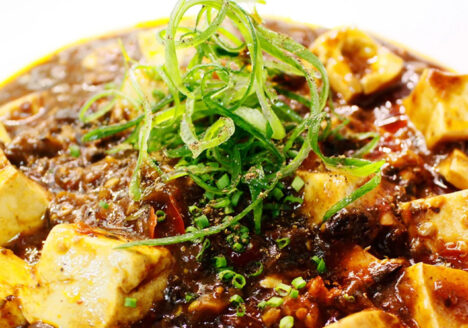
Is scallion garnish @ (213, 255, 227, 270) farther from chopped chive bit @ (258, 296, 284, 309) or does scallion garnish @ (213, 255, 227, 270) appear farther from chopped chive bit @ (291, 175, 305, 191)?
chopped chive bit @ (291, 175, 305, 191)

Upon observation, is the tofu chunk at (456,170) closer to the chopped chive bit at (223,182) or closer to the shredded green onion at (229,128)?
the shredded green onion at (229,128)

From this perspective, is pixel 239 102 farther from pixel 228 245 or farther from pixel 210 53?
pixel 228 245

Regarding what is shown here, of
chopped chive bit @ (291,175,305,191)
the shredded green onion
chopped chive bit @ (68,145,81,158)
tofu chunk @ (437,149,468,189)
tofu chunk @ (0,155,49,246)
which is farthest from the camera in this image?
chopped chive bit @ (68,145,81,158)

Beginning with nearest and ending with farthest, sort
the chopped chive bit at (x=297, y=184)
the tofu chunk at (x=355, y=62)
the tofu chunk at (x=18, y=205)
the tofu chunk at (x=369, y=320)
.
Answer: the tofu chunk at (x=369, y=320)
the chopped chive bit at (x=297, y=184)
the tofu chunk at (x=18, y=205)
the tofu chunk at (x=355, y=62)

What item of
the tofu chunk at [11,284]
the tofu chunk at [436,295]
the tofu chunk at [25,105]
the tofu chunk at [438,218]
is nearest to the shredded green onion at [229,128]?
the tofu chunk at [438,218]

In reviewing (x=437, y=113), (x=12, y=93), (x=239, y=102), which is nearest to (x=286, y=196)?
(x=239, y=102)

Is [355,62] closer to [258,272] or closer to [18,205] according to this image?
[258,272]

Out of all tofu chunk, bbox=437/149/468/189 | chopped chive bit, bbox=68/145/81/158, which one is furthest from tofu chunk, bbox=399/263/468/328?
chopped chive bit, bbox=68/145/81/158

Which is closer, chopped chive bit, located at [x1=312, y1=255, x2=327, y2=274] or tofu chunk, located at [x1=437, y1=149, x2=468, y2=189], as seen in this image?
chopped chive bit, located at [x1=312, y1=255, x2=327, y2=274]

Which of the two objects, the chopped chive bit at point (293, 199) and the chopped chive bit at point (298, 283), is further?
the chopped chive bit at point (293, 199)
